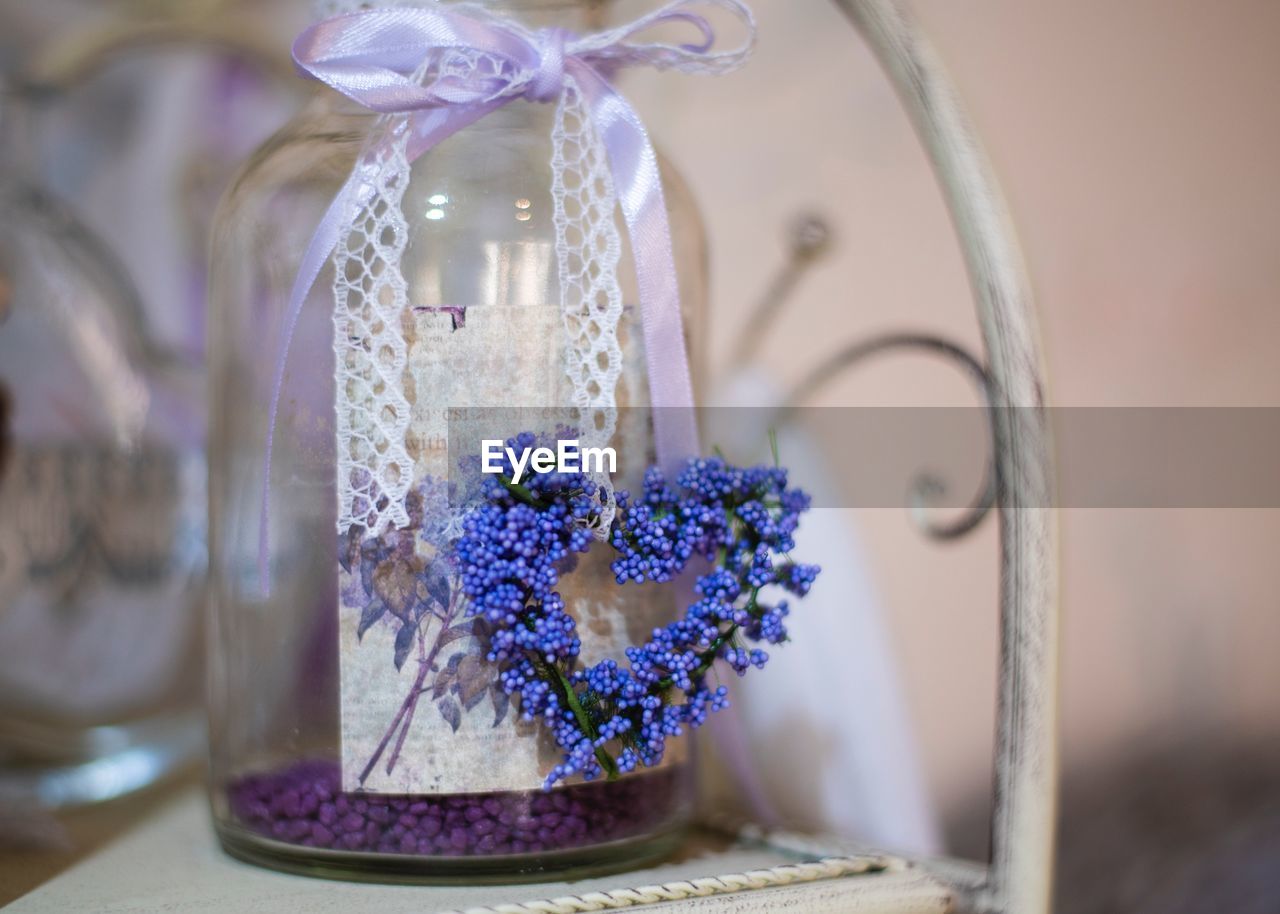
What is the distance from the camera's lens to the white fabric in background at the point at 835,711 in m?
0.57

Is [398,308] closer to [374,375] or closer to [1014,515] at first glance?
[374,375]

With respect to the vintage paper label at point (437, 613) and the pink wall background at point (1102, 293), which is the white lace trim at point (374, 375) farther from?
the pink wall background at point (1102, 293)

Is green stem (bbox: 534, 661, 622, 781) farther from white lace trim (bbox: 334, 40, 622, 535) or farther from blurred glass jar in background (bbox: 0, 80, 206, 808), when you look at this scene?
blurred glass jar in background (bbox: 0, 80, 206, 808)

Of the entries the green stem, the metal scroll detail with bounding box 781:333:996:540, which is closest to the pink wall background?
the metal scroll detail with bounding box 781:333:996:540

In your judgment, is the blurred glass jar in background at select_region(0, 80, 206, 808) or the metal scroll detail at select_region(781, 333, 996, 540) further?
the blurred glass jar in background at select_region(0, 80, 206, 808)

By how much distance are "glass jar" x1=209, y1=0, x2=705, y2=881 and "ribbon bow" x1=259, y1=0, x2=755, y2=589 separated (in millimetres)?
11

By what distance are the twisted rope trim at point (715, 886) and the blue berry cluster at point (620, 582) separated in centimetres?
4

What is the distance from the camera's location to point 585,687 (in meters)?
0.43

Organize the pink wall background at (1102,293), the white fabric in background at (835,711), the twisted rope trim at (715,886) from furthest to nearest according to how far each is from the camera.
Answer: the pink wall background at (1102,293) < the white fabric in background at (835,711) < the twisted rope trim at (715,886)

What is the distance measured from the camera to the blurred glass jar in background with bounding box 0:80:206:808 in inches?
25.3

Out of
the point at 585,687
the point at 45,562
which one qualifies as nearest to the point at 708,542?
the point at 585,687

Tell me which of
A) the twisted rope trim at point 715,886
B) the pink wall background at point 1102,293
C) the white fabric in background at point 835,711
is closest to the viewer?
the twisted rope trim at point 715,886

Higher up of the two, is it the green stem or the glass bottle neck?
the glass bottle neck

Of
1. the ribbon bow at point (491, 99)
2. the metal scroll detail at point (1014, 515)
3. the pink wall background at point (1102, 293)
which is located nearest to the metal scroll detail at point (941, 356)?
the metal scroll detail at point (1014, 515)
